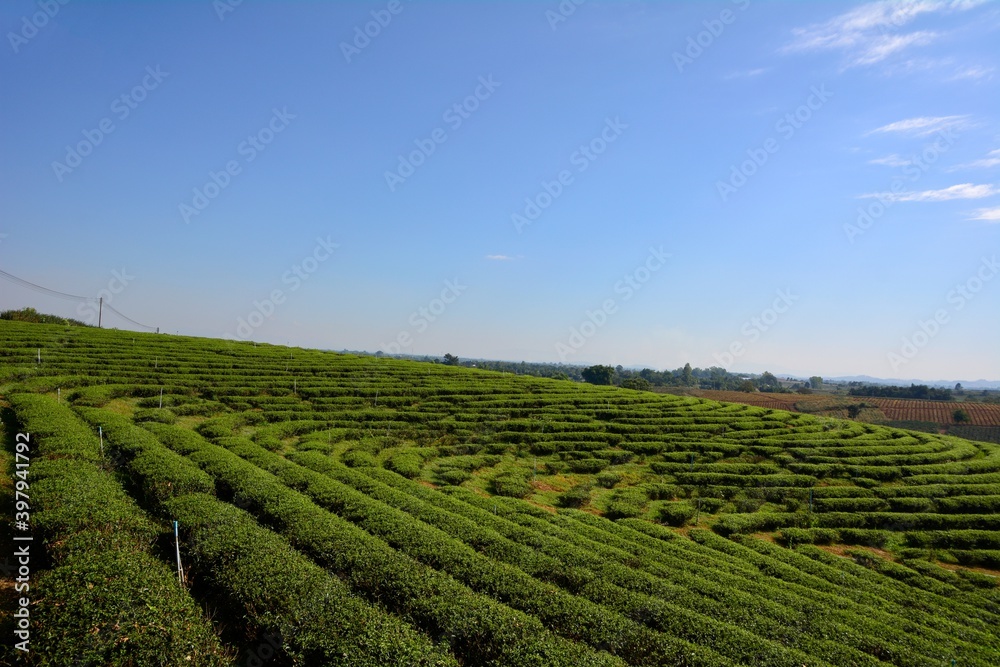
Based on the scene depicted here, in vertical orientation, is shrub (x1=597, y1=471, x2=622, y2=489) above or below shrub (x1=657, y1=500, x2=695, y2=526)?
above

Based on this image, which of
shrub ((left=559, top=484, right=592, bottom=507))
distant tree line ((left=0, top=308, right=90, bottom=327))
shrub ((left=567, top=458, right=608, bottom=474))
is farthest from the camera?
distant tree line ((left=0, top=308, right=90, bottom=327))

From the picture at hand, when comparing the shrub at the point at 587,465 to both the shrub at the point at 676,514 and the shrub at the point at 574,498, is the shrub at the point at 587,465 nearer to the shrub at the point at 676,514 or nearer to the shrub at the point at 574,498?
the shrub at the point at 574,498

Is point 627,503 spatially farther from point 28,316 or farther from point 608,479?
point 28,316

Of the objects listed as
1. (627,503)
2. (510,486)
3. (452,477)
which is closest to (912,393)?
(627,503)

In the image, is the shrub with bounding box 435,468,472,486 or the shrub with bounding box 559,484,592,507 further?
the shrub with bounding box 559,484,592,507

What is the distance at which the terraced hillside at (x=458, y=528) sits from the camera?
849cm

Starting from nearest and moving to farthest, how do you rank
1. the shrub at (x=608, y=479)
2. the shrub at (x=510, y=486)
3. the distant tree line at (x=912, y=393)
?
1. the shrub at (x=510, y=486)
2. the shrub at (x=608, y=479)
3. the distant tree line at (x=912, y=393)

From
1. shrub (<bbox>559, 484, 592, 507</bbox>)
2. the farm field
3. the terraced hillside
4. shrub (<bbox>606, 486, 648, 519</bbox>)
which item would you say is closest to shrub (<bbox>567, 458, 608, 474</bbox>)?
the terraced hillside

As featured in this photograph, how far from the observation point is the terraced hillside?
27.9ft

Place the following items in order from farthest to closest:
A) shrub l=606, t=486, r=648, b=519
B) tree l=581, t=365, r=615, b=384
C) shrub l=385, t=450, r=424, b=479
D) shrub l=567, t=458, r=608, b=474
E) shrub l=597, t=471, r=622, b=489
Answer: tree l=581, t=365, r=615, b=384 → shrub l=567, t=458, r=608, b=474 → shrub l=597, t=471, r=622, b=489 → shrub l=385, t=450, r=424, b=479 → shrub l=606, t=486, r=648, b=519

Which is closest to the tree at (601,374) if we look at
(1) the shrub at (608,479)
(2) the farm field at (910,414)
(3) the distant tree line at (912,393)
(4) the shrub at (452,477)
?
(2) the farm field at (910,414)

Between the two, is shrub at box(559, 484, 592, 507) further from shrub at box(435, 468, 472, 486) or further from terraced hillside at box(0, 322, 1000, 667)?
shrub at box(435, 468, 472, 486)

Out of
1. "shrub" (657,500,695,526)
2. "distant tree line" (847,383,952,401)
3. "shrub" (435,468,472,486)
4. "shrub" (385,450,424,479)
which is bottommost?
"shrub" (657,500,695,526)

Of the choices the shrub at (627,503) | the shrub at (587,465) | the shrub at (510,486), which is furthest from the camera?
the shrub at (587,465)
